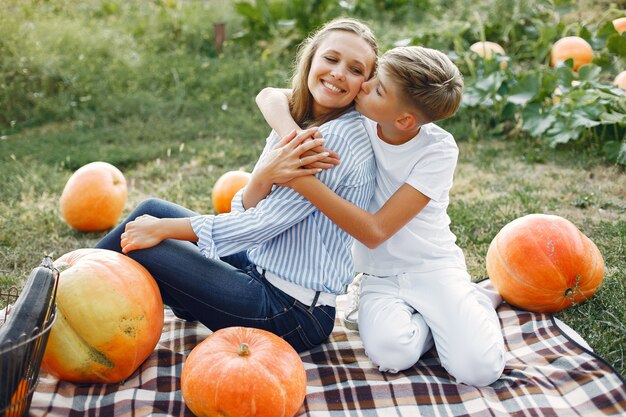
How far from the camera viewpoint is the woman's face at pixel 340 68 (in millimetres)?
2854

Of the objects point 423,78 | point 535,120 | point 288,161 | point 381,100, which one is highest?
point 423,78

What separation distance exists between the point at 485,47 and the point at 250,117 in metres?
2.27

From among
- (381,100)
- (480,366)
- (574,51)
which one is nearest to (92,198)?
(381,100)

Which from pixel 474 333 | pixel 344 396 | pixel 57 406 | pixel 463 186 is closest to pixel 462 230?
pixel 463 186

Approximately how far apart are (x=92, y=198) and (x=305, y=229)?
1.94 metres

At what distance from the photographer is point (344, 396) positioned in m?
2.69

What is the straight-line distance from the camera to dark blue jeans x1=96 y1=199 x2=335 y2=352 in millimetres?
2787

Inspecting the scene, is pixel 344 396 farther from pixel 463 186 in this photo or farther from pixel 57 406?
pixel 463 186

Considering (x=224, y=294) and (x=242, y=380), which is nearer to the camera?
(x=242, y=380)

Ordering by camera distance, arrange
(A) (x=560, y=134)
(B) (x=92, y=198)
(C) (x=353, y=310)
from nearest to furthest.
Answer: (C) (x=353, y=310), (B) (x=92, y=198), (A) (x=560, y=134)

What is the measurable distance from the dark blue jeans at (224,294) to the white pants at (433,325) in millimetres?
247

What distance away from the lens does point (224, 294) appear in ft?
9.12

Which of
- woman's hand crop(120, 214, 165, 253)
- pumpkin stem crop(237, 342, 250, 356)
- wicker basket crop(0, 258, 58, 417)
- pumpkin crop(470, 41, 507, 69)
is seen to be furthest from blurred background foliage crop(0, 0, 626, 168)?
wicker basket crop(0, 258, 58, 417)

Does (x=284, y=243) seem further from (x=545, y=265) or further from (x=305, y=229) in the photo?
(x=545, y=265)
